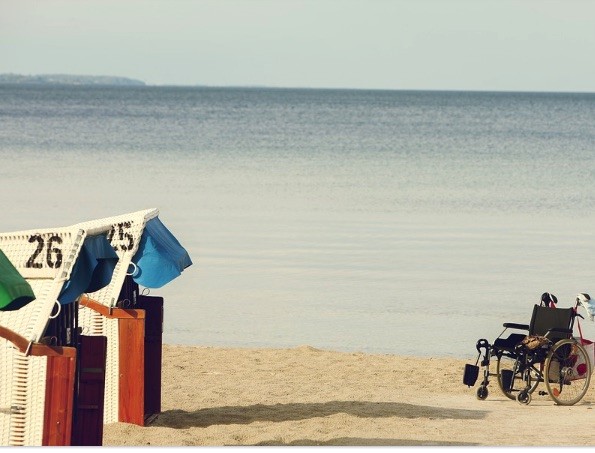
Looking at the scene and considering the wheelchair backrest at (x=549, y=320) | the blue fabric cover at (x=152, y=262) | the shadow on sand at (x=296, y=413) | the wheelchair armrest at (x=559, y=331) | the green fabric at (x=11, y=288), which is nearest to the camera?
the green fabric at (x=11, y=288)

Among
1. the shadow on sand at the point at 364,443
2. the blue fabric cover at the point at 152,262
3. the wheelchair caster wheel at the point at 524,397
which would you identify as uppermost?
the blue fabric cover at the point at 152,262

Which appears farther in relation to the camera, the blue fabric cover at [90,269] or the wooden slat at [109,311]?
the wooden slat at [109,311]

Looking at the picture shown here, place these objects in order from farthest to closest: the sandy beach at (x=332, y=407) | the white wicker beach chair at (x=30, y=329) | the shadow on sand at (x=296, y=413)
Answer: the shadow on sand at (x=296, y=413)
the sandy beach at (x=332, y=407)
the white wicker beach chair at (x=30, y=329)

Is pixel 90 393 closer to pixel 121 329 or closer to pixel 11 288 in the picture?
pixel 121 329

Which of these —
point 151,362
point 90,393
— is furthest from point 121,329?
point 90,393

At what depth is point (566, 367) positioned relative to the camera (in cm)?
972

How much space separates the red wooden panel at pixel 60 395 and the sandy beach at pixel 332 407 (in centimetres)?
136

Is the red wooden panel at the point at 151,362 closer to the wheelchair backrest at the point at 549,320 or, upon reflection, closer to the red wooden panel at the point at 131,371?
the red wooden panel at the point at 131,371

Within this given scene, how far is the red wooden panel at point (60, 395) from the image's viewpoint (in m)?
6.51

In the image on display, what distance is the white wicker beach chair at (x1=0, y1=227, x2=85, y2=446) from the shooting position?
21.8 ft

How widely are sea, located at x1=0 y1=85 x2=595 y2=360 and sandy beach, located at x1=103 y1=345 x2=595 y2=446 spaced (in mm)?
1002

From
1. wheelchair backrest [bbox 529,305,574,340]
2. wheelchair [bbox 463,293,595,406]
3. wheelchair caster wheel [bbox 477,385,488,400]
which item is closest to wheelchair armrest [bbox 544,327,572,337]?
wheelchair [bbox 463,293,595,406]

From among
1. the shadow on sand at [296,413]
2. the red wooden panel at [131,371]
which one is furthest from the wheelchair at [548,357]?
the red wooden panel at [131,371]

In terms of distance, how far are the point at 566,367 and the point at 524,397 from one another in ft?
1.31
